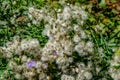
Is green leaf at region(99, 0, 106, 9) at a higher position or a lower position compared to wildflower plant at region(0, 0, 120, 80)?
lower

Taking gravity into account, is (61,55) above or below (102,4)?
above

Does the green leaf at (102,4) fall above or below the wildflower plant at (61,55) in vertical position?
below

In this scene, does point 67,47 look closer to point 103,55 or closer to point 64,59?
point 64,59

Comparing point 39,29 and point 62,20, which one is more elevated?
point 62,20

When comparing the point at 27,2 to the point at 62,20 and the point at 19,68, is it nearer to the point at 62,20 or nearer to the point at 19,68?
the point at 62,20

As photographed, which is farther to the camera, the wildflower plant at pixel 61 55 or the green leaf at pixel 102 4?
the green leaf at pixel 102 4

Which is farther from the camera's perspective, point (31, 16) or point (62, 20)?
point (31, 16)

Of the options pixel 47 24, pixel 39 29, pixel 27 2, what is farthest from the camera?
pixel 27 2

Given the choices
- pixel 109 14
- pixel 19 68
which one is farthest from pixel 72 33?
pixel 109 14

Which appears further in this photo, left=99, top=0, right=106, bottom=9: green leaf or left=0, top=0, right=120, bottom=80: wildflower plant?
left=99, top=0, right=106, bottom=9: green leaf

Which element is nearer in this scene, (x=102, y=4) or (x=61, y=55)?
(x=61, y=55)

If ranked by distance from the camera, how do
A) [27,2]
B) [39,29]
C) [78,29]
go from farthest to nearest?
[27,2], [39,29], [78,29]
